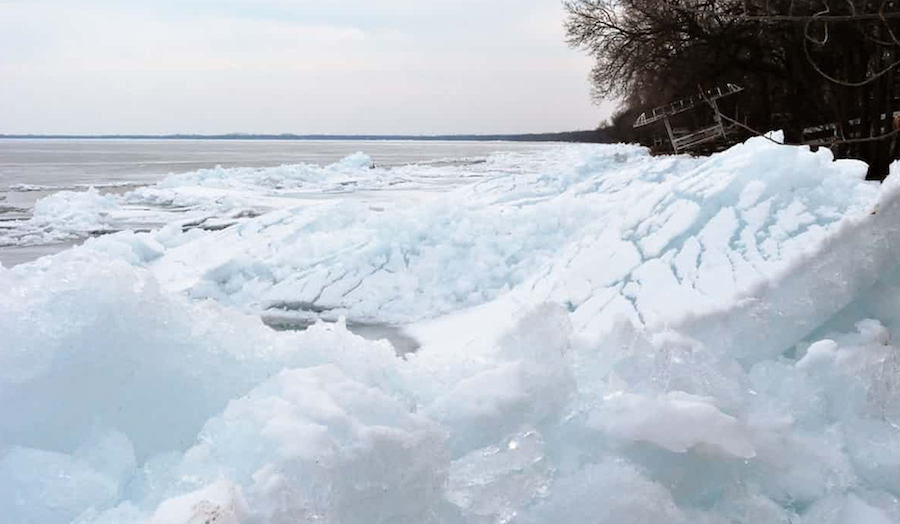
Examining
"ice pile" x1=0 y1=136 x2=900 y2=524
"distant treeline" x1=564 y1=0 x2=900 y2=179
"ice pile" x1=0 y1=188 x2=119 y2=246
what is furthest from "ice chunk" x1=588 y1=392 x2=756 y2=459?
"ice pile" x1=0 y1=188 x2=119 y2=246

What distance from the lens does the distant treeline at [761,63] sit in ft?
44.9

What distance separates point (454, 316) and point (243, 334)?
4.88 meters

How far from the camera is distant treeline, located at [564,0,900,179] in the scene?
1367 cm

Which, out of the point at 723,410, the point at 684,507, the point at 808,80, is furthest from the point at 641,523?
the point at 808,80

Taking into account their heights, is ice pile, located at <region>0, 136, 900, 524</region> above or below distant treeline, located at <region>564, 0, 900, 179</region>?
below

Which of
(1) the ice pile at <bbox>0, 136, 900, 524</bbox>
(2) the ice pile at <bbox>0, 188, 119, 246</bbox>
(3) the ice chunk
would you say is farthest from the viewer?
(2) the ice pile at <bbox>0, 188, 119, 246</bbox>

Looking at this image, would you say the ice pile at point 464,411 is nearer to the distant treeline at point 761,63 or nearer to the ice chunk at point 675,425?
the ice chunk at point 675,425

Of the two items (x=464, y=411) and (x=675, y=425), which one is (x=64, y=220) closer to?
(x=464, y=411)

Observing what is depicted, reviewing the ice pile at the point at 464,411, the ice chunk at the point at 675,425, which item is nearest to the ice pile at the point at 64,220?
the ice pile at the point at 464,411

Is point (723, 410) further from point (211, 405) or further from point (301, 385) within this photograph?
point (211, 405)

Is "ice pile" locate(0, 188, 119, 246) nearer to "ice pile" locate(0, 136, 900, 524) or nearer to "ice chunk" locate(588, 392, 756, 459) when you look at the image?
"ice pile" locate(0, 136, 900, 524)

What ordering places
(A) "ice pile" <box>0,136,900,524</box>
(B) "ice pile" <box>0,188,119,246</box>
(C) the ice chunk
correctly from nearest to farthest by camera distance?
(A) "ice pile" <box>0,136,900,524</box> → (C) the ice chunk → (B) "ice pile" <box>0,188,119,246</box>

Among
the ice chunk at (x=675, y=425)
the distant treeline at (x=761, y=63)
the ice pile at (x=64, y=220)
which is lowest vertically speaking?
the ice pile at (x=64, y=220)

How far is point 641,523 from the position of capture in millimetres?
2266
